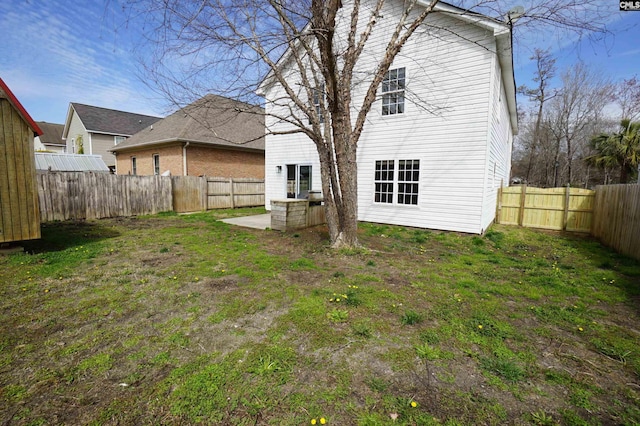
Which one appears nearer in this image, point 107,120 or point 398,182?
point 398,182

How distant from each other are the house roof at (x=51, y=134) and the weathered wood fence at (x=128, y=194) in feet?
127

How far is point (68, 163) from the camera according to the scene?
17.1 meters

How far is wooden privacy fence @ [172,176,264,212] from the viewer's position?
45.5 feet

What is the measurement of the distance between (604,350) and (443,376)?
6.20ft

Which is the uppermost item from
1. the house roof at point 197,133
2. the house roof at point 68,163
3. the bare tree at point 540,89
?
the bare tree at point 540,89

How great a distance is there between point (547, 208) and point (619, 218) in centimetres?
322

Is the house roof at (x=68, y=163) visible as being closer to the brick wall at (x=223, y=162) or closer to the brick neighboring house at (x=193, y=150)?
the brick neighboring house at (x=193, y=150)

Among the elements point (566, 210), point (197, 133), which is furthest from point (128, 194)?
point (566, 210)

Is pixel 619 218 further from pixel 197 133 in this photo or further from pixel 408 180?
pixel 197 133

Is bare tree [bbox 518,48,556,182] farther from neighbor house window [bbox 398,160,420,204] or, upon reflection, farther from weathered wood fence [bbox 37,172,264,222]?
weathered wood fence [bbox 37,172,264,222]

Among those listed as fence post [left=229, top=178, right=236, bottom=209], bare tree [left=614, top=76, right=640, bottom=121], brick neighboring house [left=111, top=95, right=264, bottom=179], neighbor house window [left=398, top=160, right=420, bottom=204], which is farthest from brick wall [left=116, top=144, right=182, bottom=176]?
bare tree [left=614, top=76, right=640, bottom=121]

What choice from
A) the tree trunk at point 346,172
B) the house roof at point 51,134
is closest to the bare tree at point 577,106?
the tree trunk at point 346,172

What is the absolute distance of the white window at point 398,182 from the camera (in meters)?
9.85

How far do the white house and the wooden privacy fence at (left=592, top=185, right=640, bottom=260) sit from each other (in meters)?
2.95
